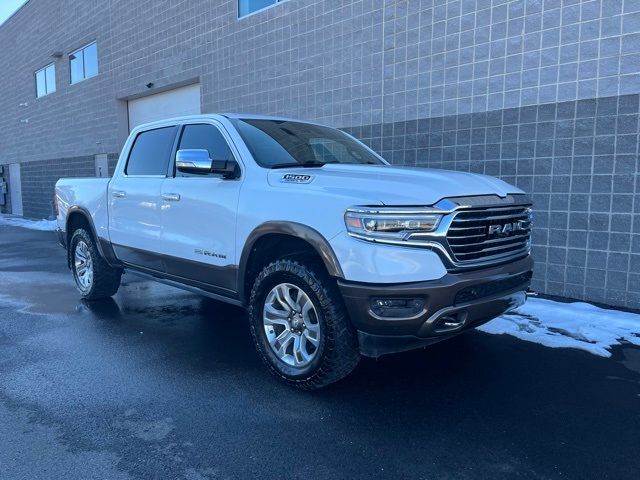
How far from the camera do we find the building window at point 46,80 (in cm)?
1944

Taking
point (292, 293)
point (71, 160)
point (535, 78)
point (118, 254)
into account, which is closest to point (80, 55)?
point (71, 160)

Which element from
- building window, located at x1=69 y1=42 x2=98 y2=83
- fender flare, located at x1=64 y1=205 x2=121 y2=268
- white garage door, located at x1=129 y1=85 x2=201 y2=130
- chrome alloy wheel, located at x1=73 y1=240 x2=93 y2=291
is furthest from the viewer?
building window, located at x1=69 y1=42 x2=98 y2=83

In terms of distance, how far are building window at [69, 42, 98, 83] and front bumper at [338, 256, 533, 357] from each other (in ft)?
53.9

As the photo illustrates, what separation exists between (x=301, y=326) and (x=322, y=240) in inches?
28.4

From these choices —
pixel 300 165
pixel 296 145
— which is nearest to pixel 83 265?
pixel 296 145

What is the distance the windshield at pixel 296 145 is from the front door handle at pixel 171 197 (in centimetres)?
85

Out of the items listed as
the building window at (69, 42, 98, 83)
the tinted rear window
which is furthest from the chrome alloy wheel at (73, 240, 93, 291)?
the building window at (69, 42, 98, 83)

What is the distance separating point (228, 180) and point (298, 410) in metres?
1.88

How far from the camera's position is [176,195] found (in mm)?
4621

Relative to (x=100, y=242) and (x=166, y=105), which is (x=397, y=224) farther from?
(x=166, y=105)

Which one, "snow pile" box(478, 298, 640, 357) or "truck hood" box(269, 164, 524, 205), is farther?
"snow pile" box(478, 298, 640, 357)

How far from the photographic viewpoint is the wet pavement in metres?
2.75

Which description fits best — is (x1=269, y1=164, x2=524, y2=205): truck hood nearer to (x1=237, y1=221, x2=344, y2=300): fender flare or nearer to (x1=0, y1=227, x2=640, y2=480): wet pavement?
(x1=237, y1=221, x2=344, y2=300): fender flare

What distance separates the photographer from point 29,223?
61.0 feet
